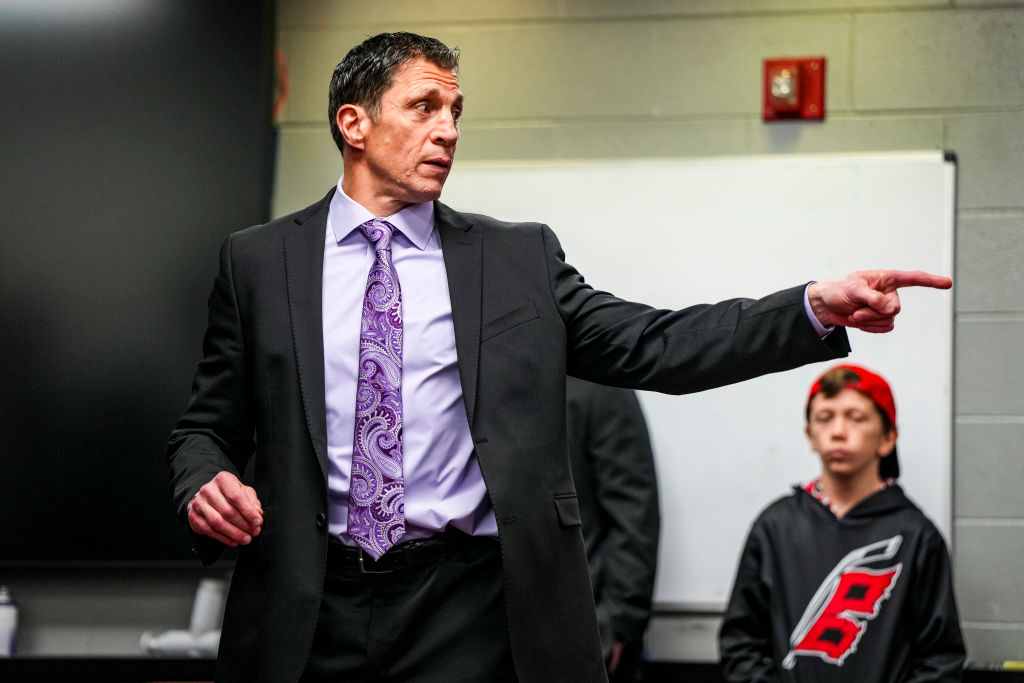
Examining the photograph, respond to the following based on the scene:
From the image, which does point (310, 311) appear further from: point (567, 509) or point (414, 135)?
point (567, 509)

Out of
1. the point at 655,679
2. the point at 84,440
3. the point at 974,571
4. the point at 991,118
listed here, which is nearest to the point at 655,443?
the point at 655,679

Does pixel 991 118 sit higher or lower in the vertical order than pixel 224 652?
higher

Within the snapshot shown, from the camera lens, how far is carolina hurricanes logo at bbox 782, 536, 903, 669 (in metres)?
2.72

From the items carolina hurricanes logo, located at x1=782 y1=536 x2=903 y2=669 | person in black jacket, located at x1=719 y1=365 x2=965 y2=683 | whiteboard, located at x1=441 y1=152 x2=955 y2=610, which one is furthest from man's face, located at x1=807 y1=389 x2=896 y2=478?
whiteboard, located at x1=441 y1=152 x2=955 y2=610

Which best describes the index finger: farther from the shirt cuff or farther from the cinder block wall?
the cinder block wall

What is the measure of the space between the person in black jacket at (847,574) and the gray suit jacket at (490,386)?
1.34 m

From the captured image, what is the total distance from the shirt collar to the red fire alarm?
1.85 meters

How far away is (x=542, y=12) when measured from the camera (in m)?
3.49

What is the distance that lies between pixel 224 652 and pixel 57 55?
2.21 m

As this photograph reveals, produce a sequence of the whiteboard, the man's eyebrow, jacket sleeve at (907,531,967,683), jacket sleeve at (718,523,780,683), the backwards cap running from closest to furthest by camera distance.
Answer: the man's eyebrow, jacket sleeve at (907,531,967,683), jacket sleeve at (718,523,780,683), the backwards cap, the whiteboard

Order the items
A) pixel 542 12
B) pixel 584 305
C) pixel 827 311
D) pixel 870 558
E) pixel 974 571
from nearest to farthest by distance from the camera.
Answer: pixel 827 311 → pixel 584 305 → pixel 870 558 → pixel 974 571 → pixel 542 12

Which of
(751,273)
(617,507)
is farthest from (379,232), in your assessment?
(751,273)

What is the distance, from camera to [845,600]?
9.05ft

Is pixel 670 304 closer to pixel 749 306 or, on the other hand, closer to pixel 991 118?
pixel 991 118
